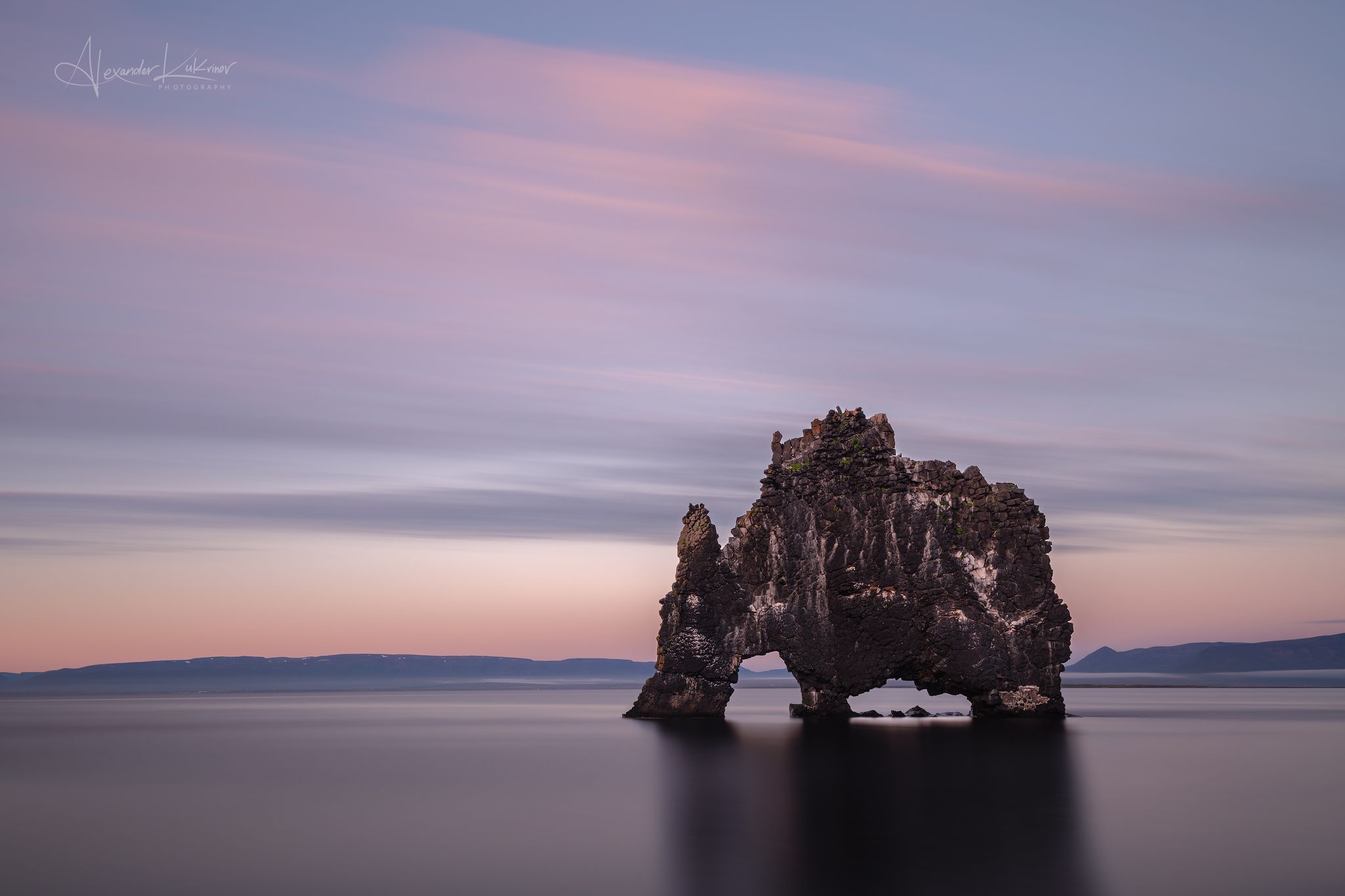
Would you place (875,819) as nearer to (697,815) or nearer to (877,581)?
(697,815)

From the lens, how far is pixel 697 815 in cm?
4031

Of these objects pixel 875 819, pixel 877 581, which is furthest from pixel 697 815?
pixel 877 581

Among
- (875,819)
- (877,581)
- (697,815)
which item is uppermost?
(877,581)

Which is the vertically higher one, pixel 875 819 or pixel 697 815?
pixel 875 819

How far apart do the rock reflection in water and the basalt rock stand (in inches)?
614

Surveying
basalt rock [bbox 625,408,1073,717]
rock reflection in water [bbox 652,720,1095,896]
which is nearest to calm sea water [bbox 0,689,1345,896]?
rock reflection in water [bbox 652,720,1095,896]

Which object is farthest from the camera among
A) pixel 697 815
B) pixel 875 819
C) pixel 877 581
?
pixel 877 581

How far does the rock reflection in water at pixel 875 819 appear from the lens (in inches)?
1112

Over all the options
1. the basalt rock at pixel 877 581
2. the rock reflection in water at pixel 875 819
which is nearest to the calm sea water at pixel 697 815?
the rock reflection in water at pixel 875 819

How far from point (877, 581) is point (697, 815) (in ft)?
151

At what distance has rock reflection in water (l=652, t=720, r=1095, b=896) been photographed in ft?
92.7

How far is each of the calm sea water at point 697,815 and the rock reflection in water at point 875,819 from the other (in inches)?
5.7

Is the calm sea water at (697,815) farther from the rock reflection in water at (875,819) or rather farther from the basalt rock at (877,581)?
the basalt rock at (877,581)

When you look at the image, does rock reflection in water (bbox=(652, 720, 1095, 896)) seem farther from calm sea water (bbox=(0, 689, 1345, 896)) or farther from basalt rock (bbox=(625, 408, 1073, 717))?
basalt rock (bbox=(625, 408, 1073, 717))
